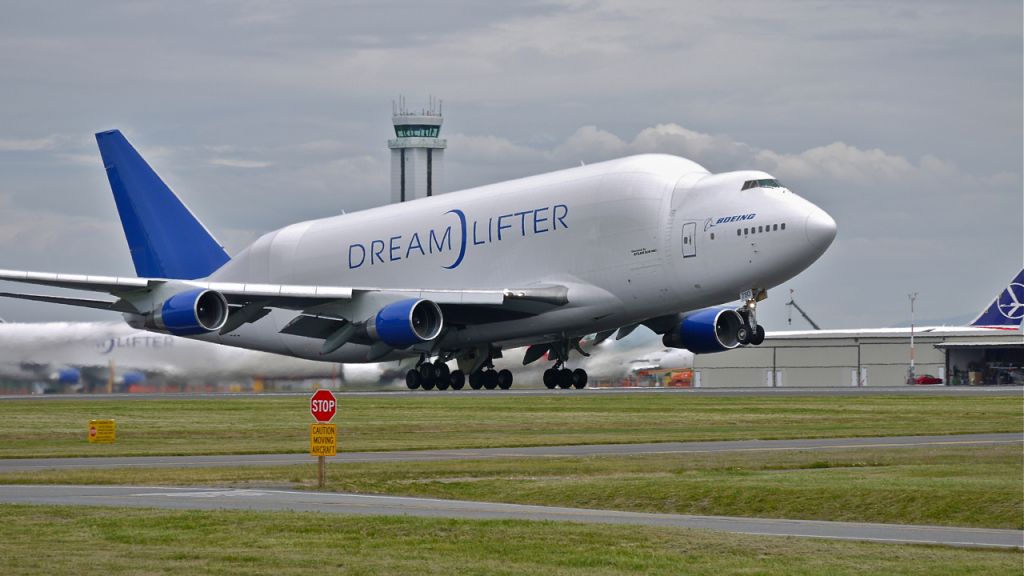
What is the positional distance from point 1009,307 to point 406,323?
92833mm

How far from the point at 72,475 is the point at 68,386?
104 feet

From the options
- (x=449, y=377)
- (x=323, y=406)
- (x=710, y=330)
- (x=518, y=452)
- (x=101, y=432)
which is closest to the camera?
(x=323, y=406)

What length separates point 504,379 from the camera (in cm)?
6000

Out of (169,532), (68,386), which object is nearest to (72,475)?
(169,532)

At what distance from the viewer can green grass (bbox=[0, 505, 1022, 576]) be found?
49.8ft

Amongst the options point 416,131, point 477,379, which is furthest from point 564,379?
point 416,131

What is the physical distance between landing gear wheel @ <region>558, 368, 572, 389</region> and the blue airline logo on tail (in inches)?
244

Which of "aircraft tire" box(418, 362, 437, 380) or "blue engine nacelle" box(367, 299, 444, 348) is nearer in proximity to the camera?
"blue engine nacelle" box(367, 299, 444, 348)

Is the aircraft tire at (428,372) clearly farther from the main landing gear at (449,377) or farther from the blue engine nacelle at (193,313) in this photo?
the blue engine nacelle at (193,313)

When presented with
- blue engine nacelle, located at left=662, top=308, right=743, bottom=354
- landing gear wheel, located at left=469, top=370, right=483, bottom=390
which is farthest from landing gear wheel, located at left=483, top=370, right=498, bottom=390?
blue engine nacelle, located at left=662, top=308, right=743, bottom=354

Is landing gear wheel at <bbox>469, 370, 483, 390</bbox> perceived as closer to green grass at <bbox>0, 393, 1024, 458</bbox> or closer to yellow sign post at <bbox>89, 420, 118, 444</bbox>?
green grass at <bbox>0, 393, 1024, 458</bbox>

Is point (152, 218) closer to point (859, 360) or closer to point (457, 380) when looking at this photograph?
point (457, 380)

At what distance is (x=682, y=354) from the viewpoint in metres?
111

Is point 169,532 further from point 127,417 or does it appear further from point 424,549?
point 127,417
